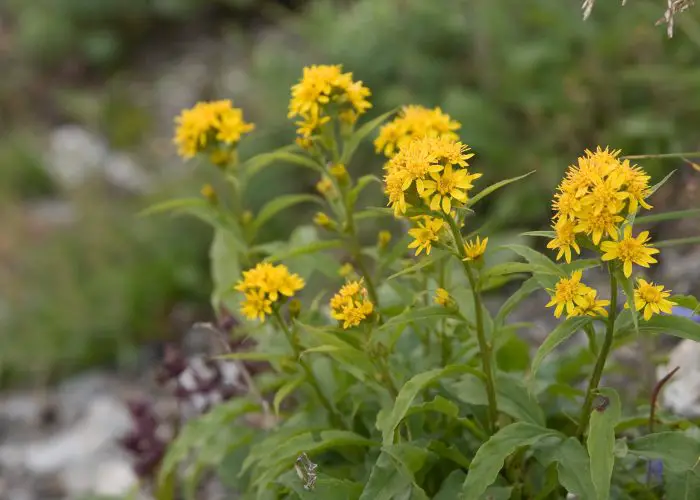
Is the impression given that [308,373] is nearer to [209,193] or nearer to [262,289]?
[262,289]

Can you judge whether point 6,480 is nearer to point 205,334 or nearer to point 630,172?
point 205,334

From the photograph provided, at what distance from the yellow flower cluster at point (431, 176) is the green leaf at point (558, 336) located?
231 mm

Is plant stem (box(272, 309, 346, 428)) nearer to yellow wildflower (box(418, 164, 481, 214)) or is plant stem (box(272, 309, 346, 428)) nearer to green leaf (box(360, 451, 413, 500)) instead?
green leaf (box(360, 451, 413, 500))

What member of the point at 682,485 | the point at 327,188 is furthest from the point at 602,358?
the point at 327,188

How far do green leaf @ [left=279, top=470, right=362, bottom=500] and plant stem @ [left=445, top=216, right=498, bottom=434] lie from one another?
26 centimetres

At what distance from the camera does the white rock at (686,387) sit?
1962mm

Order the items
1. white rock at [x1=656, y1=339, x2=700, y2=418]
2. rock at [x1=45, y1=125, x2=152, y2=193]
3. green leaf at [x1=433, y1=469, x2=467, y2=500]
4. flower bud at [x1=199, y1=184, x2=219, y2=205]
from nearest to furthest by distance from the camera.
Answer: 1. green leaf at [x1=433, y1=469, x2=467, y2=500]
2. flower bud at [x1=199, y1=184, x2=219, y2=205]
3. white rock at [x1=656, y1=339, x2=700, y2=418]
4. rock at [x1=45, y1=125, x2=152, y2=193]

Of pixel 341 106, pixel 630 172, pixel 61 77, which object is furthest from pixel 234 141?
pixel 61 77

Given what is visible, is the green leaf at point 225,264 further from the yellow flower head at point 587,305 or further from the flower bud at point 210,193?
the yellow flower head at point 587,305

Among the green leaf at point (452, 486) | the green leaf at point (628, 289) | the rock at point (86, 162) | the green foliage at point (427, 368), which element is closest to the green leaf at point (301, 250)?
the green foliage at point (427, 368)

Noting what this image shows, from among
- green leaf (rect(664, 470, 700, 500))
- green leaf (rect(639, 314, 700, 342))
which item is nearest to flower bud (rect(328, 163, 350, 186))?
green leaf (rect(639, 314, 700, 342))

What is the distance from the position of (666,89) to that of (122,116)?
11.2ft

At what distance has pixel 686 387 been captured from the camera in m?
1.98

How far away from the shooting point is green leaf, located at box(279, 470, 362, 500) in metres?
1.48
